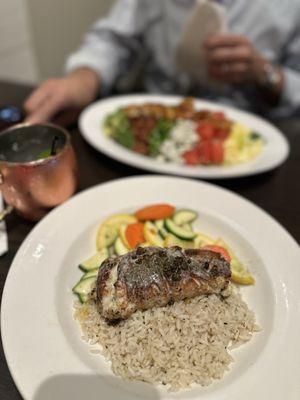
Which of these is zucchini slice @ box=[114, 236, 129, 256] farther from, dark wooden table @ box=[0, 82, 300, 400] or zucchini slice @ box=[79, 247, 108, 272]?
dark wooden table @ box=[0, 82, 300, 400]

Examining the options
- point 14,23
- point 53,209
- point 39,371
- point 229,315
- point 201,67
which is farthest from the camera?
point 14,23

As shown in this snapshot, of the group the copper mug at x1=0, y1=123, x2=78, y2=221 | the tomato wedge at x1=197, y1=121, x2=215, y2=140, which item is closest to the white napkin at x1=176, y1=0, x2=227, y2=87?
the tomato wedge at x1=197, y1=121, x2=215, y2=140

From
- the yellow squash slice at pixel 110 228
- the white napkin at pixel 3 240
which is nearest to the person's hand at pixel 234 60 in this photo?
the yellow squash slice at pixel 110 228

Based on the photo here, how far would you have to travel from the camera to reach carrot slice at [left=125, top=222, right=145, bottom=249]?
1454mm

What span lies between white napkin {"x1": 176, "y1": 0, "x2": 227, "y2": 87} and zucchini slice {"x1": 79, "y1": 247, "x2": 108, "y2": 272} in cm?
173

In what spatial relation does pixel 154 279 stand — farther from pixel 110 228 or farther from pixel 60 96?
pixel 60 96

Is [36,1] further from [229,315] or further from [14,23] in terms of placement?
[229,315]

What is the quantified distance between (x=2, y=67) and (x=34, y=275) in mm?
3468

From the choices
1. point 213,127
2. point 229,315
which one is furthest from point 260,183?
point 229,315

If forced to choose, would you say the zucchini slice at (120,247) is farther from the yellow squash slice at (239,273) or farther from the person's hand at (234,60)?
the person's hand at (234,60)

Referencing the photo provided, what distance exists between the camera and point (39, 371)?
966 millimetres

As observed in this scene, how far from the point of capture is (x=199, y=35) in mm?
2488

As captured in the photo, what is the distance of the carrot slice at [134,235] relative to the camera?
1.45 meters

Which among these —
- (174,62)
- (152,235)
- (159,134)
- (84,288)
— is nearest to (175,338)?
(84,288)
